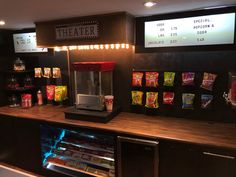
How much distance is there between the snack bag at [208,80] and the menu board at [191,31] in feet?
1.02

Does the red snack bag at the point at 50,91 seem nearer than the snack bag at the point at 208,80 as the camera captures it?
No

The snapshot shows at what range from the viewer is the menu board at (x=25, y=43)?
2684 mm

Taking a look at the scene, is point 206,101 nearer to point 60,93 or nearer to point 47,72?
point 60,93

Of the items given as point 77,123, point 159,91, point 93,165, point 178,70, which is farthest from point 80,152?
point 178,70

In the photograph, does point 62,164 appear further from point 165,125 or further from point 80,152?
point 165,125

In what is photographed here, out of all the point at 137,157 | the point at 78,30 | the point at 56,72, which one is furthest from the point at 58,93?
the point at 137,157

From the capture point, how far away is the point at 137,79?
7.25 ft

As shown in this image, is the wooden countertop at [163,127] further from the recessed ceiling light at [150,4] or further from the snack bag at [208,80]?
the recessed ceiling light at [150,4]

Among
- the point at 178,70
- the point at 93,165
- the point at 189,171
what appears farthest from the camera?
the point at 93,165

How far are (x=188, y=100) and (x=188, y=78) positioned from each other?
233 millimetres

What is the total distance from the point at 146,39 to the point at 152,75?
40cm

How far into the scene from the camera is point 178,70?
2068mm

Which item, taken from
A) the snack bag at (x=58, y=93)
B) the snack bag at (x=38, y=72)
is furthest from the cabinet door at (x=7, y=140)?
the snack bag at (x=38, y=72)

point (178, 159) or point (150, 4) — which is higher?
point (150, 4)
